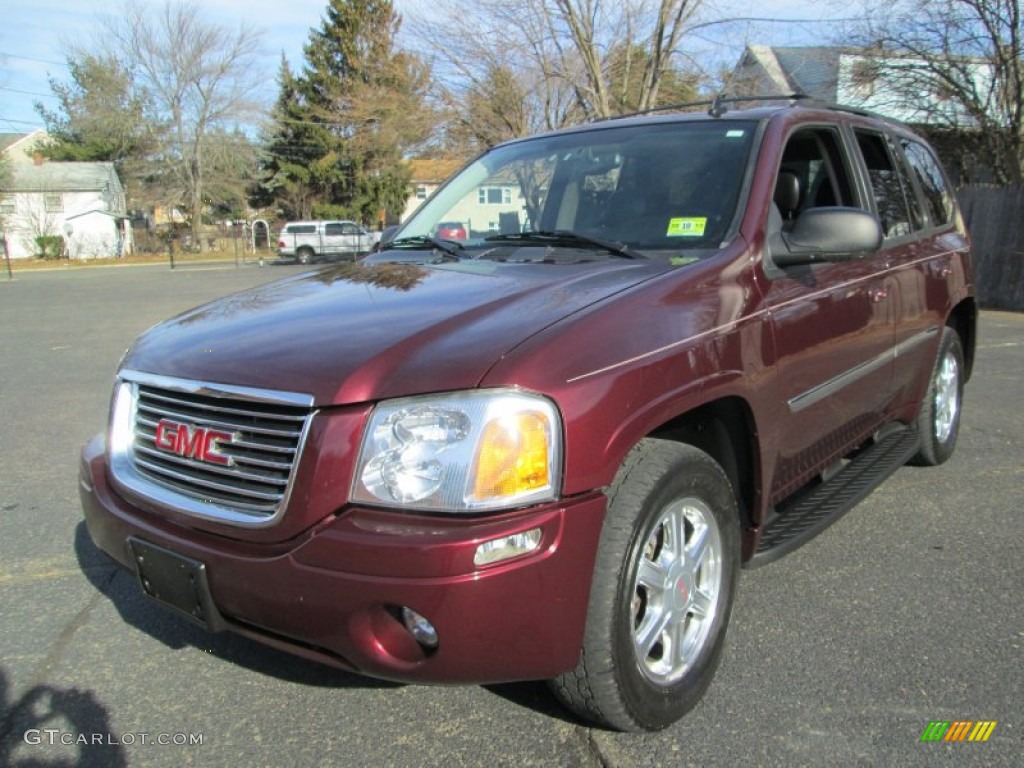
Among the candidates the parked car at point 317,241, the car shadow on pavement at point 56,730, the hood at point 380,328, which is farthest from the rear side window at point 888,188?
the parked car at point 317,241

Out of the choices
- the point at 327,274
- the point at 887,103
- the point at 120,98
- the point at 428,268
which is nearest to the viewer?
the point at 428,268

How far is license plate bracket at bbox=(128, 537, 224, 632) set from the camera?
6.98 ft

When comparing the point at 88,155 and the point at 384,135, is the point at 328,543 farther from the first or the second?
the point at 88,155

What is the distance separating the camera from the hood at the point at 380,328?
6.64 ft

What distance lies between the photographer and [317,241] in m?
37.6

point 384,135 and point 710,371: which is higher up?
point 384,135

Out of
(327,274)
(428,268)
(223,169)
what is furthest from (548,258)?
(223,169)

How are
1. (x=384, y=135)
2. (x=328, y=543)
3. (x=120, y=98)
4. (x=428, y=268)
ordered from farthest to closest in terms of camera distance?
(x=120, y=98), (x=384, y=135), (x=428, y=268), (x=328, y=543)

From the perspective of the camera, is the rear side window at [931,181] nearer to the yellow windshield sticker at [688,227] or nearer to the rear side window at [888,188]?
the rear side window at [888,188]

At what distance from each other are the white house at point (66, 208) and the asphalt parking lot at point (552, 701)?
4827 cm

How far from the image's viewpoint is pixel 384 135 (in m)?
24.2

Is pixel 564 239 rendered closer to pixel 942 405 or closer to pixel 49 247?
A: pixel 942 405

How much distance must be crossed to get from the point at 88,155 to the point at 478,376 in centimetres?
6824

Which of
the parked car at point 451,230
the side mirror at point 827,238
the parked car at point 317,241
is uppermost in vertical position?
the parked car at point 317,241
